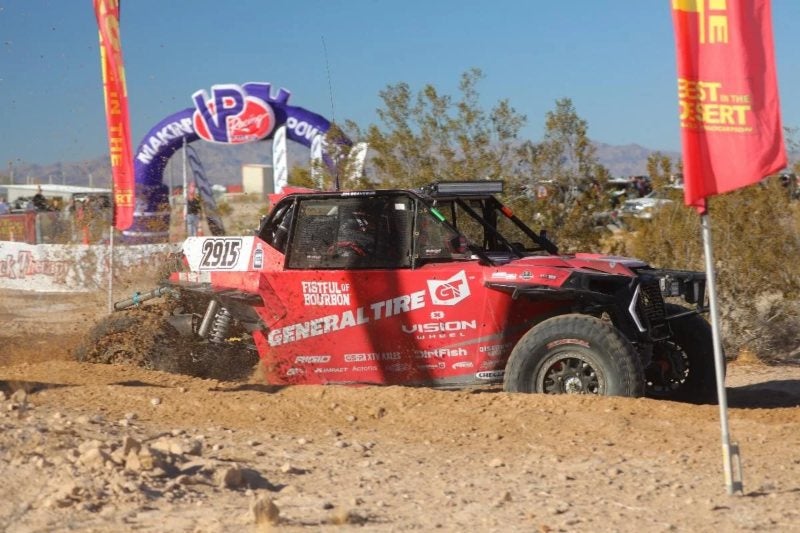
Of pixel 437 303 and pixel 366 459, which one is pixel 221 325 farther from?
pixel 366 459

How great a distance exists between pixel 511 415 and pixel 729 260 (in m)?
6.16

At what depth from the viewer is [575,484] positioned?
237 inches

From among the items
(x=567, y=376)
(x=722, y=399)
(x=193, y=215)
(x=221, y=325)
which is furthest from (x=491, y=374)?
(x=193, y=215)

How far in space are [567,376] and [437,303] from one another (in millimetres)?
1194

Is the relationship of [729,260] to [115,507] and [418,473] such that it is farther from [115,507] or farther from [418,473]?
[115,507]

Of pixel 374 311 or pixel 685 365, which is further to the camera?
pixel 685 365

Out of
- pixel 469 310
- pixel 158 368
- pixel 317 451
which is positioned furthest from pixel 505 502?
pixel 158 368

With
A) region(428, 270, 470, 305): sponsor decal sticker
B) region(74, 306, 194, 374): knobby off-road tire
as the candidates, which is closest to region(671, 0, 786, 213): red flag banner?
region(428, 270, 470, 305): sponsor decal sticker

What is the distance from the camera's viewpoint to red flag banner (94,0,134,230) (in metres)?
11.4

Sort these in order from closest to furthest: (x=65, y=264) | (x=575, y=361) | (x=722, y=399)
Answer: (x=722, y=399), (x=575, y=361), (x=65, y=264)

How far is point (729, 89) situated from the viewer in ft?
18.4

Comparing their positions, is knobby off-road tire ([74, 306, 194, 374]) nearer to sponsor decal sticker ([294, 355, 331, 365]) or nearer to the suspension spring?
the suspension spring

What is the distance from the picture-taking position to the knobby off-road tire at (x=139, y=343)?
9.86 m

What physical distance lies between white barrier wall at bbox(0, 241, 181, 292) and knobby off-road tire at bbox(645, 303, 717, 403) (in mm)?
10697
